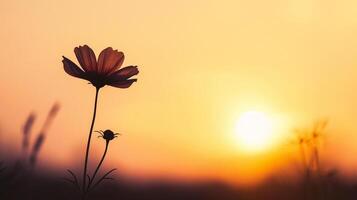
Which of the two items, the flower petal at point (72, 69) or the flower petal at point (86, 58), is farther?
the flower petal at point (86, 58)

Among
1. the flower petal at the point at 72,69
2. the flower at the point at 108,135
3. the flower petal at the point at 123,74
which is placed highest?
the flower petal at the point at 123,74

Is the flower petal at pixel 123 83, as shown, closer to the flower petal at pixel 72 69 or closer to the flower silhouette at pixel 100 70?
the flower silhouette at pixel 100 70

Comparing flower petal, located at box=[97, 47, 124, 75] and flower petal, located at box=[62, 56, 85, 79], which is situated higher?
flower petal, located at box=[97, 47, 124, 75]

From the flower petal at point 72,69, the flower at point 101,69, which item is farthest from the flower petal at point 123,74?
the flower petal at point 72,69

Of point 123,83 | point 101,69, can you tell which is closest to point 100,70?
point 101,69

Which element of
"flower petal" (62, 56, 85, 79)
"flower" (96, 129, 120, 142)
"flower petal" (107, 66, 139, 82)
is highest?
"flower petal" (107, 66, 139, 82)

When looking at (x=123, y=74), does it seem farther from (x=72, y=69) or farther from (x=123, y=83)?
(x=72, y=69)

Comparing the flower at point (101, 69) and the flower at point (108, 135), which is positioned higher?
the flower at point (101, 69)

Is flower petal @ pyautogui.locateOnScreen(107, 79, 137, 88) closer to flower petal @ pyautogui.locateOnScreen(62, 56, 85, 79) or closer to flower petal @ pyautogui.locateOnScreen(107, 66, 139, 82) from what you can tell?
flower petal @ pyautogui.locateOnScreen(107, 66, 139, 82)

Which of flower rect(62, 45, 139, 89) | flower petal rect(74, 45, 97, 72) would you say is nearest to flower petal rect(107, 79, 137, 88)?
flower rect(62, 45, 139, 89)
